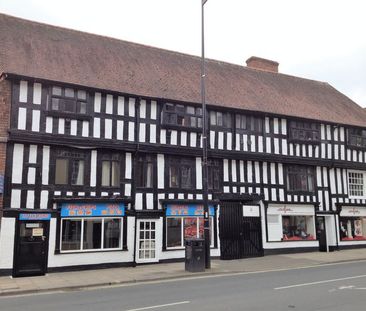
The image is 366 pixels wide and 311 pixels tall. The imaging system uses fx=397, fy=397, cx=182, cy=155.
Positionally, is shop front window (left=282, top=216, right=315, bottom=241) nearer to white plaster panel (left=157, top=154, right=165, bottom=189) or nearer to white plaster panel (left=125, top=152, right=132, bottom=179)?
white plaster panel (left=157, top=154, right=165, bottom=189)

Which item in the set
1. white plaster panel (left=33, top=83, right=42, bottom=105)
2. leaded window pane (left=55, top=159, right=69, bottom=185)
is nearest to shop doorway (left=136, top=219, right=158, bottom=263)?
leaded window pane (left=55, top=159, right=69, bottom=185)

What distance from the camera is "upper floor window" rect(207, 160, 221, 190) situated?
1886cm

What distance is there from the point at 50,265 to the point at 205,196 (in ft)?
20.7

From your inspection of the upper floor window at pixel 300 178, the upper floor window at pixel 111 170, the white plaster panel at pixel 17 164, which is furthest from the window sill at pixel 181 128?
the white plaster panel at pixel 17 164

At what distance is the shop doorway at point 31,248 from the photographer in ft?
46.7

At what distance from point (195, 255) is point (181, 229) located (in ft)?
11.9

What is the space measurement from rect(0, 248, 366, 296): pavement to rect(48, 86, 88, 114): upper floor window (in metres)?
6.31

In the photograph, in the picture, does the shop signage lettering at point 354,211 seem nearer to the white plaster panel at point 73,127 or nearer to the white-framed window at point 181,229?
the white-framed window at point 181,229

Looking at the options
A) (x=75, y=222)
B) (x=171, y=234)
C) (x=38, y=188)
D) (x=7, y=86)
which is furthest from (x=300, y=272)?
(x=7, y=86)

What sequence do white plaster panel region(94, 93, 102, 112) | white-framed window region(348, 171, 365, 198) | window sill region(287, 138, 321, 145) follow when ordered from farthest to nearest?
white-framed window region(348, 171, 365, 198) < window sill region(287, 138, 321, 145) < white plaster panel region(94, 93, 102, 112)

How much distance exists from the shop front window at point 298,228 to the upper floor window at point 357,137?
5382mm

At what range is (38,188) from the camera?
15000 mm

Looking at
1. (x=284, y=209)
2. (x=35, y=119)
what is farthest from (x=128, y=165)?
(x=284, y=209)

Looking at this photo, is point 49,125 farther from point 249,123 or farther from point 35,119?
point 249,123
